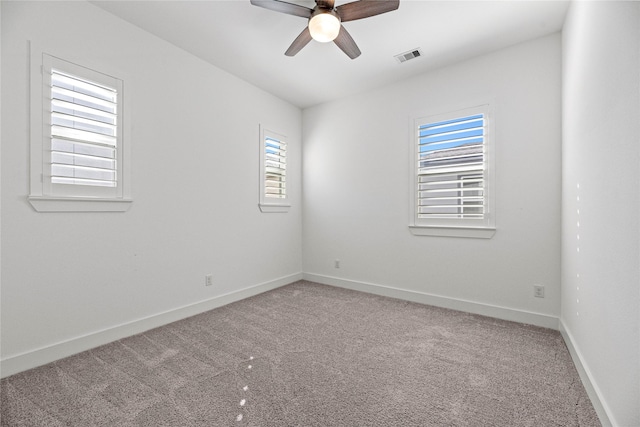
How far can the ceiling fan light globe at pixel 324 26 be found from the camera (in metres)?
2.02

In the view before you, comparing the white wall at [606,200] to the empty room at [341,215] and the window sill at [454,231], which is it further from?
the window sill at [454,231]

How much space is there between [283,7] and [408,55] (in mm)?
1556

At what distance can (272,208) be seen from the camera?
396 cm

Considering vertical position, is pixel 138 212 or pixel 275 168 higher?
pixel 275 168

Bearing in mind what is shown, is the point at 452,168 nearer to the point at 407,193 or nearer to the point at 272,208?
the point at 407,193

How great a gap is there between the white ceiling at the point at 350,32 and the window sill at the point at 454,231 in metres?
1.87

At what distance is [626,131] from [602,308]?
929 mm

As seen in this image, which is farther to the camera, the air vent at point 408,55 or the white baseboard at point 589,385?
the air vent at point 408,55

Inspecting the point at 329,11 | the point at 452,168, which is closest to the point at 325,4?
the point at 329,11

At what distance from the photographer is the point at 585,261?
1.79 meters

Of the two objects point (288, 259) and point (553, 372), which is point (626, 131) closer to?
point (553, 372)

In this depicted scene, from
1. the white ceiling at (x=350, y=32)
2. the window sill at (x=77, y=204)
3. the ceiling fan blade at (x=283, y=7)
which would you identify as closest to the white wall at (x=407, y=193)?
the white ceiling at (x=350, y=32)

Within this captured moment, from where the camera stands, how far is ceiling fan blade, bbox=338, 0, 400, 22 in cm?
192

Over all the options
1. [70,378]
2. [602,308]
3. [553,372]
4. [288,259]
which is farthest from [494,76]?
[70,378]
